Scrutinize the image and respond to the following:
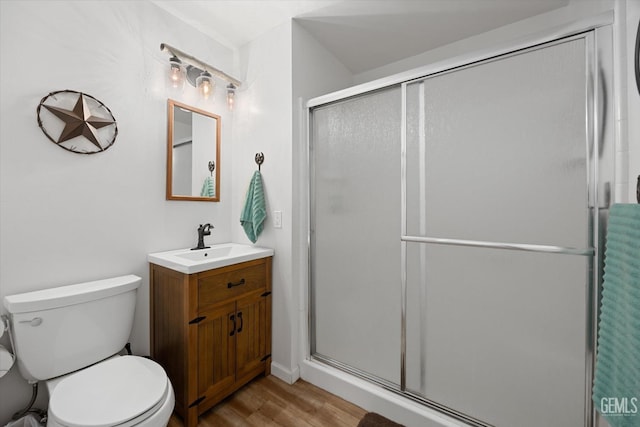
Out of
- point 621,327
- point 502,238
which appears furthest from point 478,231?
point 621,327

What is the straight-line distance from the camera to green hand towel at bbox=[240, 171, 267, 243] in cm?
192

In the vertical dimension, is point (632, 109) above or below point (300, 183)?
above

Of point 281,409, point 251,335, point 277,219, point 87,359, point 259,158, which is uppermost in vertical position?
point 259,158

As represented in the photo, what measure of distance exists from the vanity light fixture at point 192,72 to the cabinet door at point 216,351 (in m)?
1.49

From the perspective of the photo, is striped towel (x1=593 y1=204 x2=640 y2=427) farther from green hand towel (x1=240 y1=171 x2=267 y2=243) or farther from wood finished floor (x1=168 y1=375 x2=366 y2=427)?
green hand towel (x1=240 y1=171 x2=267 y2=243)

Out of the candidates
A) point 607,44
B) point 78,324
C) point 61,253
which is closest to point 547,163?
point 607,44

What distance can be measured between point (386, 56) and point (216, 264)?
2182 millimetres

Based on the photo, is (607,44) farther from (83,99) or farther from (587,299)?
(83,99)

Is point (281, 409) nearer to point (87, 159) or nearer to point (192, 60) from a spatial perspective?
point (87, 159)

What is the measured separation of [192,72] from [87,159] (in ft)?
2.96

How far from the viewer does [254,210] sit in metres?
1.92

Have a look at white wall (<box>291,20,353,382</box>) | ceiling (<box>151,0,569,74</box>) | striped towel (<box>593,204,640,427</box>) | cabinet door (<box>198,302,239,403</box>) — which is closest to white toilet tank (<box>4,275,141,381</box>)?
cabinet door (<box>198,302,239,403</box>)

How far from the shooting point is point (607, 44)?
40.7 inches

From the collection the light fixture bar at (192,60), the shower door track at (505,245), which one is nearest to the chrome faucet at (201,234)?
the light fixture bar at (192,60)
